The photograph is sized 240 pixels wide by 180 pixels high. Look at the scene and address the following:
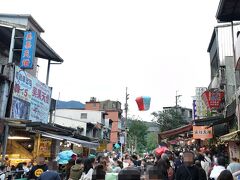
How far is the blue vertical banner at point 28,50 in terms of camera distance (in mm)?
16156

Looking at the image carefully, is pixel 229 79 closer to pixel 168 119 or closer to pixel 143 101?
pixel 143 101

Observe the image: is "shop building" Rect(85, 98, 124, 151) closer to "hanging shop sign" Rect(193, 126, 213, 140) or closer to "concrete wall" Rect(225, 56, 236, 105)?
"hanging shop sign" Rect(193, 126, 213, 140)

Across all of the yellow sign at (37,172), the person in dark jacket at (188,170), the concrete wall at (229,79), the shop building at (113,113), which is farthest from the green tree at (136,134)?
the person in dark jacket at (188,170)

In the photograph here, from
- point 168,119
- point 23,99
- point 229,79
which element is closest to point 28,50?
point 23,99

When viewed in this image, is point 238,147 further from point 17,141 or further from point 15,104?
point 17,141

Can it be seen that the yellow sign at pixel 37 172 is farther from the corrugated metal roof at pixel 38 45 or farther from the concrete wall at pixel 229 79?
the concrete wall at pixel 229 79

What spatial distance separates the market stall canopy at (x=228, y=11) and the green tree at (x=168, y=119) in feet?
92.5

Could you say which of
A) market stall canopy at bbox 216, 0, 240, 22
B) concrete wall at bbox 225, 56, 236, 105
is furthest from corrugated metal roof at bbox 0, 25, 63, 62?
concrete wall at bbox 225, 56, 236, 105

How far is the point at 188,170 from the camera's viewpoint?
7234mm

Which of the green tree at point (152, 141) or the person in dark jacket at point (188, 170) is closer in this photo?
the person in dark jacket at point (188, 170)

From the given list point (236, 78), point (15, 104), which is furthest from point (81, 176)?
point (236, 78)

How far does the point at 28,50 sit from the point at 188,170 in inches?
464

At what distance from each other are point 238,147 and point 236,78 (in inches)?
152

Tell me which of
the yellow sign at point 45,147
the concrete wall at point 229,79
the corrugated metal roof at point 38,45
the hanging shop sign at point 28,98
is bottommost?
the yellow sign at point 45,147
